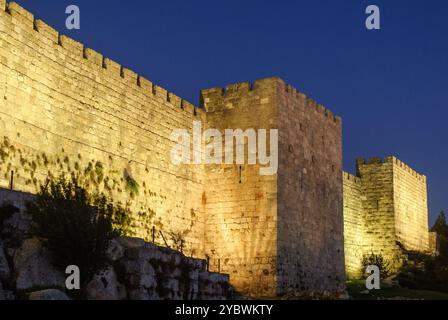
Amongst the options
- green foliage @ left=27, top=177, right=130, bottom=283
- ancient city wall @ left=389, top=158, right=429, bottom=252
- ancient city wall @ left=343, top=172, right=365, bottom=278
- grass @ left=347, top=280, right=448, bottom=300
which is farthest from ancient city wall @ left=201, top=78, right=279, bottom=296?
ancient city wall @ left=389, top=158, right=429, bottom=252

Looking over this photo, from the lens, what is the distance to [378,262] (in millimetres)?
28812

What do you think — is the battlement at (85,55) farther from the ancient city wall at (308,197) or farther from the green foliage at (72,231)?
the green foliage at (72,231)

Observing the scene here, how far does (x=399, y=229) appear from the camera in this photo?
30203 mm

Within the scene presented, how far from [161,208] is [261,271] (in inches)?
129

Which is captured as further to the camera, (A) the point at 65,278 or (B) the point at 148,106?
(B) the point at 148,106

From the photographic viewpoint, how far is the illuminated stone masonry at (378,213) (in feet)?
95.9

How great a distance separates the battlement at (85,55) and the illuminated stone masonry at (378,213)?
12.3 metres

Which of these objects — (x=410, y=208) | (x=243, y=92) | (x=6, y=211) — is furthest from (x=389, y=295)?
(x=6, y=211)

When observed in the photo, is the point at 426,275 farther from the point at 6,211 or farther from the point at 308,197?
the point at 6,211

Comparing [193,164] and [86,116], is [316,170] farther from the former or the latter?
[86,116]

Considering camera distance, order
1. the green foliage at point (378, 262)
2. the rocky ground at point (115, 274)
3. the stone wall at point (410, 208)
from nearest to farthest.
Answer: the rocky ground at point (115, 274)
the green foliage at point (378, 262)
the stone wall at point (410, 208)

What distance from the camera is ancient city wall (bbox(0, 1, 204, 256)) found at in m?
13.2

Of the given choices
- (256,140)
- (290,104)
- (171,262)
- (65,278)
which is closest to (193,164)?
(256,140)

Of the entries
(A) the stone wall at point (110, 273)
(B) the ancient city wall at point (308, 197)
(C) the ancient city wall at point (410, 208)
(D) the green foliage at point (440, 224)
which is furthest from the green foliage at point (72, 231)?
(D) the green foliage at point (440, 224)
